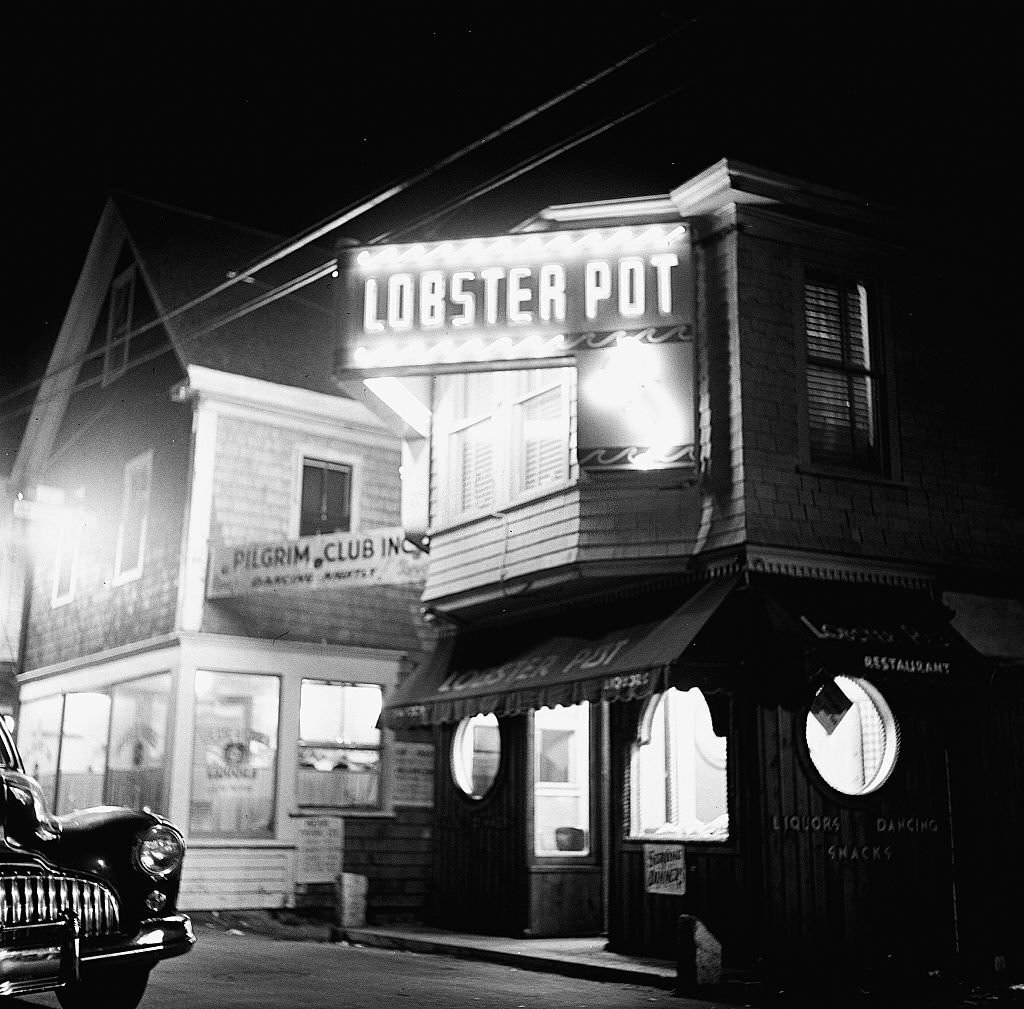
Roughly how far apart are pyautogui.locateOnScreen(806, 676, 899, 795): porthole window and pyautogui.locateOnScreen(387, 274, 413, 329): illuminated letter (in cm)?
523

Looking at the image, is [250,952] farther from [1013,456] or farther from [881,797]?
[1013,456]

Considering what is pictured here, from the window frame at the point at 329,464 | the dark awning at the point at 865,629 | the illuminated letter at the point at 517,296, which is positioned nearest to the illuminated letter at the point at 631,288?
the illuminated letter at the point at 517,296

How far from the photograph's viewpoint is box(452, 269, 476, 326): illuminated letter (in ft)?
40.5

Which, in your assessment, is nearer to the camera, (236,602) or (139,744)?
(236,602)

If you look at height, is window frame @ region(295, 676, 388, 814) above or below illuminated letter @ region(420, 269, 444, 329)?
below

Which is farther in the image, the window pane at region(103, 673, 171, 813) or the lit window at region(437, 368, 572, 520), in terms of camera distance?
the window pane at region(103, 673, 171, 813)

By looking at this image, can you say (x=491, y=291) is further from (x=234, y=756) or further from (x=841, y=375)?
(x=234, y=756)

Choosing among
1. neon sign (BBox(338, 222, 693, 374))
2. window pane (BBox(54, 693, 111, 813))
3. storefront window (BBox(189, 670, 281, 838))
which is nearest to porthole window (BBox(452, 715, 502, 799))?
storefront window (BBox(189, 670, 281, 838))

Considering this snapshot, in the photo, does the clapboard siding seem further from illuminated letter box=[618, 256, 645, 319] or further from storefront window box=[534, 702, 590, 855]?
illuminated letter box=[618, 256, 645, 319]

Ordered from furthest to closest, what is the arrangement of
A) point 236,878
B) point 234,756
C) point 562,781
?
point 234,756, point 236,878, point 562,781

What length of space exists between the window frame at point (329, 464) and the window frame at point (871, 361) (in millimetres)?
7991

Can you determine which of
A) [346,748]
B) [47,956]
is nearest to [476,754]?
[346,748]

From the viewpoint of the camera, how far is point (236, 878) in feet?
53.9

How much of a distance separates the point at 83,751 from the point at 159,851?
13.2 meters
